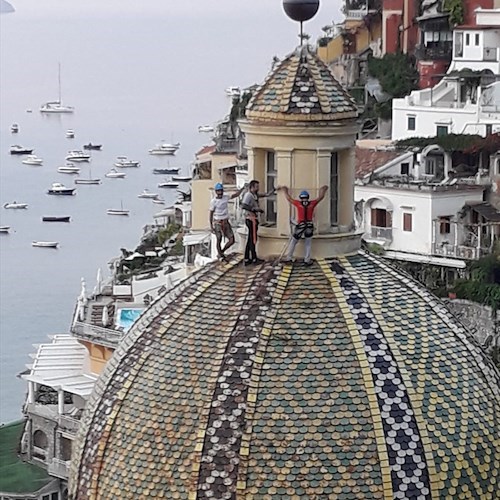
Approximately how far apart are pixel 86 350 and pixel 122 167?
58672 millimetres

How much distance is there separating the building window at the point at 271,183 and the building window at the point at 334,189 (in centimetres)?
46

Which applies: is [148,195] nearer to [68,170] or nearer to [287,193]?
[68,170]

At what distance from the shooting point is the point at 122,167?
336ft

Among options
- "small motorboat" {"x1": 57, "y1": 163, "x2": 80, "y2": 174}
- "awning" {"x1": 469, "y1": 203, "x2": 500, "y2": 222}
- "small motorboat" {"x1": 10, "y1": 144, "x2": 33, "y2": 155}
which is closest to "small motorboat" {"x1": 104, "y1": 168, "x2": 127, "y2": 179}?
"small motorboat" {"x1": 57, "y1": 163, "x2": 80, "y2": 174}

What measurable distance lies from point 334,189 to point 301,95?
2.65 ft

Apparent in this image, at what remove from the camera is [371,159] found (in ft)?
173

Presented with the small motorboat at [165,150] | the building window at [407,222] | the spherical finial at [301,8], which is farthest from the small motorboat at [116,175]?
the spherical finial at [301,8]

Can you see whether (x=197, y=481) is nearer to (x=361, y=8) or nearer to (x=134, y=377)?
(x=134, y=377)

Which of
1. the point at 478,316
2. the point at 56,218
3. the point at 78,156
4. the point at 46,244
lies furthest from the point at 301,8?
the point at 78,156

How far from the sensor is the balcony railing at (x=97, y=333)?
42.4m

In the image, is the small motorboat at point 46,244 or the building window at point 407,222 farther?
the small motorboat at point 46,244

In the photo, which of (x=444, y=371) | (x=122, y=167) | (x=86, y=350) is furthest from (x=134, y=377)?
(x=122, y=167)

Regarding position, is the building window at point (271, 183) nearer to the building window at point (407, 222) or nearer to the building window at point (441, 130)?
the building window at point (407, 222)

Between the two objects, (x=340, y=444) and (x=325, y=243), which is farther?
(x=325, y=243)
